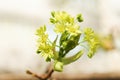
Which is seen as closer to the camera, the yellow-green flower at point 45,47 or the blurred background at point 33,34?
the yellow-green flower at point 45,47

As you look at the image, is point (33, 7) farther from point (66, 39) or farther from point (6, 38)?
point (66, 39)

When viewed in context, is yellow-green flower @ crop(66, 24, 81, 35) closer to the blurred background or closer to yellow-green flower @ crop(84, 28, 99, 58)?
yellow-green flower @ crop(84, 28, 99, 58)

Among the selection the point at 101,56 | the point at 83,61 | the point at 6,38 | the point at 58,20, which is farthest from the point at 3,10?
the point at 58,20

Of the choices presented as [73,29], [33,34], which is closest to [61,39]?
A: [73,29]

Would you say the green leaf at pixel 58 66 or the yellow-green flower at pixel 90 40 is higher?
the yellow-green flower at pixel 90 40

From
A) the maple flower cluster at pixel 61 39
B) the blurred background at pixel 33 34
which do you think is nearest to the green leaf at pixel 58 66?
the maple flower cluster at pixel 61 39

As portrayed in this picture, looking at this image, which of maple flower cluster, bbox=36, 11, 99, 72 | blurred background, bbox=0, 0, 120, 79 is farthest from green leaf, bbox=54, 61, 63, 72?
blurred background, bbox=0, 0, 120, 79

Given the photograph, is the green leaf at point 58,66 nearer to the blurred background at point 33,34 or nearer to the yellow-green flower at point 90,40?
the yellow-green flower at point 90,40

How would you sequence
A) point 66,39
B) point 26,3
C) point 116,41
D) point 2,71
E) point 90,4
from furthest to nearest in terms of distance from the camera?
point 90,4 < point 116,41 < point 26,3 < point 2,71 < point 66,39
